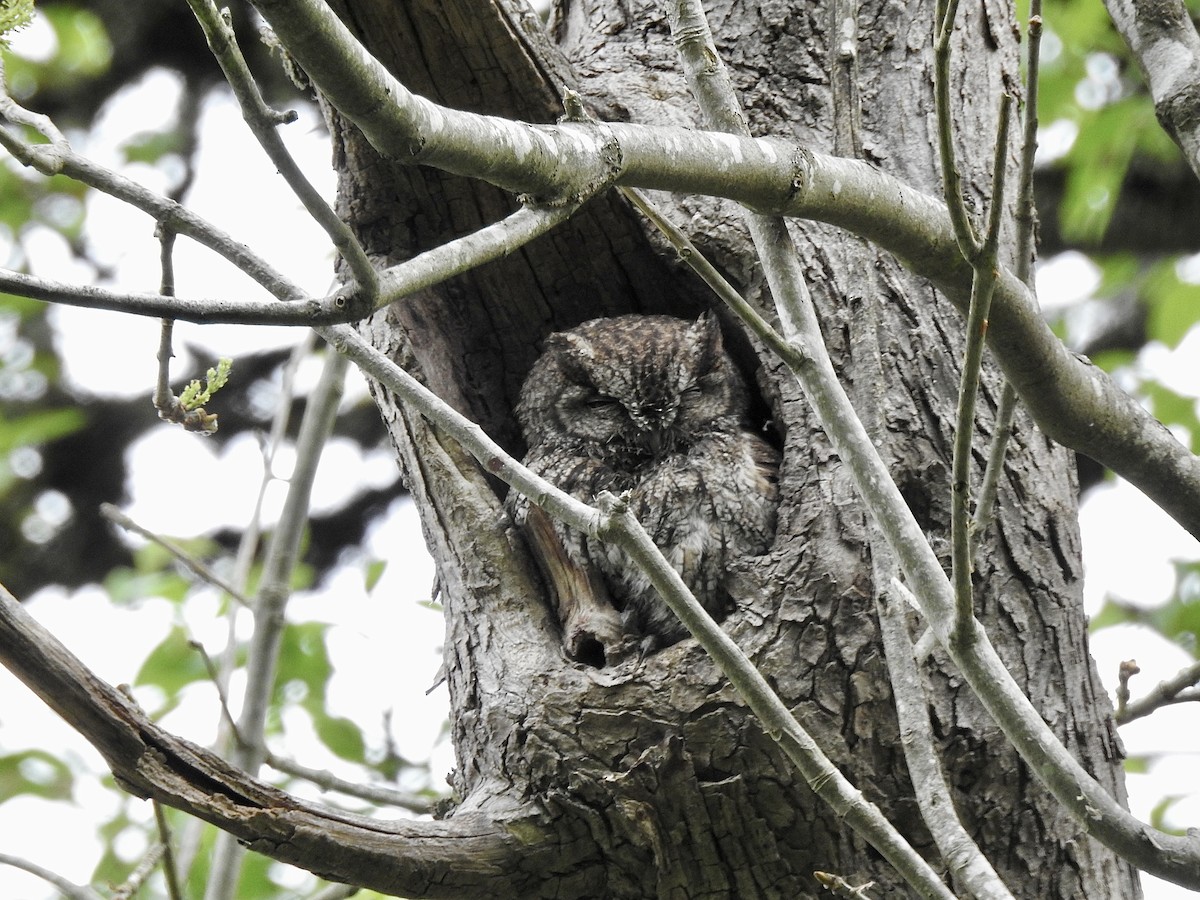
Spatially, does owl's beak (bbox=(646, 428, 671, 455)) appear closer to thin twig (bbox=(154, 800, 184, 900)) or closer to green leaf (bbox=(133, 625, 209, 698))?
thin twig (bbox=(154, 800, 184, 900))

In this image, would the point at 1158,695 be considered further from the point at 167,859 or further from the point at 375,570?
the point at 375,570

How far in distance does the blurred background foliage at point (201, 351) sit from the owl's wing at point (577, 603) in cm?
160

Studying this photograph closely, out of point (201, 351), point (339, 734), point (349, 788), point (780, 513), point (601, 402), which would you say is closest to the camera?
point (780, 513)

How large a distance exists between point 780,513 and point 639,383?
30.5 inches

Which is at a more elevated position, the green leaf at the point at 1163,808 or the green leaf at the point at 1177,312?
the green leaf at the point at 1177,312

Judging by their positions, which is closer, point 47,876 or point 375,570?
point 47,876

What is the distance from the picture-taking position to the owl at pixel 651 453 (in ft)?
9.99

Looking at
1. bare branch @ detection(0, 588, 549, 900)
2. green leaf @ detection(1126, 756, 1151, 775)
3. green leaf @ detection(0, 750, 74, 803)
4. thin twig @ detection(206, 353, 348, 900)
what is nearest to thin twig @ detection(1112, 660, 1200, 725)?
bare branch @ detection(0, 588, 549, 900)

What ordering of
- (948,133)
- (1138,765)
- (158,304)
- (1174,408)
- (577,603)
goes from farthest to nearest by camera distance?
(1138,765), (1174,408), (577,603), (948,133), (158,304)

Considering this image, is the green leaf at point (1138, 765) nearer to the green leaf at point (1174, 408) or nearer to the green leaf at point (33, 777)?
the green leaf at point (1174, 408)

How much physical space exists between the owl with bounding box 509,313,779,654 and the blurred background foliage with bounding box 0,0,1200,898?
1.35 metres

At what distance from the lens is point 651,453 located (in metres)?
3.55

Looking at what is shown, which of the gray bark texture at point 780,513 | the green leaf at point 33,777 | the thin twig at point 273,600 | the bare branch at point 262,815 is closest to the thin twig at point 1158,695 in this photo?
the gray bark texture at point 780,513

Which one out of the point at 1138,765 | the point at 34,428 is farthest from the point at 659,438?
the point at 34,428
